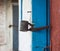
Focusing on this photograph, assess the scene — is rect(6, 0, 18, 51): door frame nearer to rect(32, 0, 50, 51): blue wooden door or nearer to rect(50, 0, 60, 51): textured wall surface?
rect(32, 0, 50, 51): blue wooden door

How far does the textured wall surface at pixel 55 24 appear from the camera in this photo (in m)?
0.87

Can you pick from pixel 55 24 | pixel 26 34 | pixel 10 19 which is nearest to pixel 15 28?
pixel 10 19

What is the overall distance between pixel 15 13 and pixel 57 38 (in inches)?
55.6

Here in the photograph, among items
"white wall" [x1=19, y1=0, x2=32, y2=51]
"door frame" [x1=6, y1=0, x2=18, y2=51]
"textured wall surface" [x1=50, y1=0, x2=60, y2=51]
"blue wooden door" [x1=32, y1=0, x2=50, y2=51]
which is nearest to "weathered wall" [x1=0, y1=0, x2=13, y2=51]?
"door frame" [x1=6, y1=0, x2=18, y2=51]

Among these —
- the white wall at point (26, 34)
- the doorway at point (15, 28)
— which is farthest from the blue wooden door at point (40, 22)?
the doorway at point (15, 28)

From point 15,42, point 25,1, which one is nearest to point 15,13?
point 15,42

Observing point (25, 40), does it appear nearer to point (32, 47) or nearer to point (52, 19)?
point (32, 47)

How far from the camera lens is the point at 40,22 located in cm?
99

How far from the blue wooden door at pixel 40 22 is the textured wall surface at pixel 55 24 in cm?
6

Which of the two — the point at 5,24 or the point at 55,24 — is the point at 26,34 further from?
the point at 5,24

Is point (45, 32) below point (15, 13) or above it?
below

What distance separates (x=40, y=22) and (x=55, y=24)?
0.14m

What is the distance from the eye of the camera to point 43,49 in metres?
0.98

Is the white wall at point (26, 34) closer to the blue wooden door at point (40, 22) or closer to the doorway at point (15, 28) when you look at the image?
the blue wooden door at point (40, 22)
